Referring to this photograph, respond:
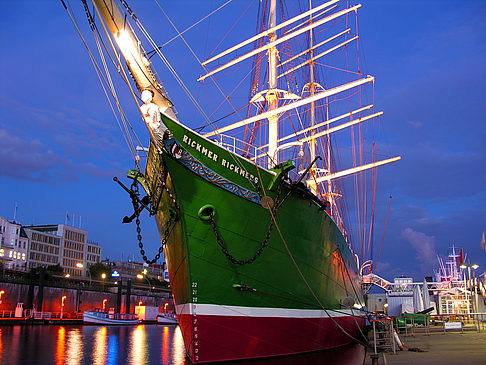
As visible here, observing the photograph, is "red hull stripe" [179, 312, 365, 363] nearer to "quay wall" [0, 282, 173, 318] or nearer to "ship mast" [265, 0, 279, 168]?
"ship mast" [265, 0, 279, 168]

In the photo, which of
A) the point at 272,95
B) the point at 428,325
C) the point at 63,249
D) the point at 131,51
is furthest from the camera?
the point at 63,249

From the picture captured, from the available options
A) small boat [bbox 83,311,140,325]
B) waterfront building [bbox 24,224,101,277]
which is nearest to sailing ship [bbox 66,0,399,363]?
small boat [bbox 83,311,140,325]

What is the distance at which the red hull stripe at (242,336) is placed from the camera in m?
10.7

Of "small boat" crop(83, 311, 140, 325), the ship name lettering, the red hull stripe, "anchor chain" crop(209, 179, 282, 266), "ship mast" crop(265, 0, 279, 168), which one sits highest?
"ship mast" crop(265, 0, 279, 168)

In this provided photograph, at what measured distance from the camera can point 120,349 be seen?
1692 cm

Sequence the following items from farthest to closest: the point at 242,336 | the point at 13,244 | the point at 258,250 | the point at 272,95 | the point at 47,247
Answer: the point at 47,247
the point at 13,244
the point at 272,95
the point at 258,250
the point at 242,336

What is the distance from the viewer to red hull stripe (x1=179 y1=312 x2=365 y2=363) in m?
10.7

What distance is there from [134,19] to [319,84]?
20259 mm

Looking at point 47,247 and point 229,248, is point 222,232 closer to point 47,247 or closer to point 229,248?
point 229,248

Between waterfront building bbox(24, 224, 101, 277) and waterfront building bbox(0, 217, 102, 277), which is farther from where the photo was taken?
waterfront building bbox(24, 224, 101, 277)

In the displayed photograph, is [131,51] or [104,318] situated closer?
[131,51]

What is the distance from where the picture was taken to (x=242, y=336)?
11117 mm

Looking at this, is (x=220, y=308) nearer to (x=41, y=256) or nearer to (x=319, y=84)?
(x=319, y=84)

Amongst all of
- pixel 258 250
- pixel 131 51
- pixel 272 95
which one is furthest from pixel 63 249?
pixel 131 51
